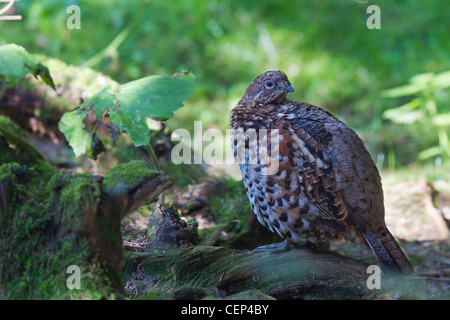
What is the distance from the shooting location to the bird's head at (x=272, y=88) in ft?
12.9

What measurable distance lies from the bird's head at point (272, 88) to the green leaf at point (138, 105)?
0.67m

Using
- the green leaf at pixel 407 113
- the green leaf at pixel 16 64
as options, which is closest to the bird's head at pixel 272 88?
the green leaf at pixel 16 64

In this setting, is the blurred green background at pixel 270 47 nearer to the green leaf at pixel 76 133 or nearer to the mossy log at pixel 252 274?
the green leaf at pixel 76 133

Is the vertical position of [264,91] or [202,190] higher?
[264,91]

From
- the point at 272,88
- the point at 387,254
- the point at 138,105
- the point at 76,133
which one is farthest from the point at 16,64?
the point at 387,254

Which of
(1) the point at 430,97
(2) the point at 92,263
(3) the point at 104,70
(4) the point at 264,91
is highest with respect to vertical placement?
(3) the point at 104,70

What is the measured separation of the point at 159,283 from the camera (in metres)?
3.17

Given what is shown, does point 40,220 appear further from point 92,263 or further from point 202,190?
point 202,190

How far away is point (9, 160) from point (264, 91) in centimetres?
216

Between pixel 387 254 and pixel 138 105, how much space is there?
6.54 ft

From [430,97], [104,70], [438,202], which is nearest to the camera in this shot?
[438,202]

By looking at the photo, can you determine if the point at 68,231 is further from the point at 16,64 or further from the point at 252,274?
the point at 16,64

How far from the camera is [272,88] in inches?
155
